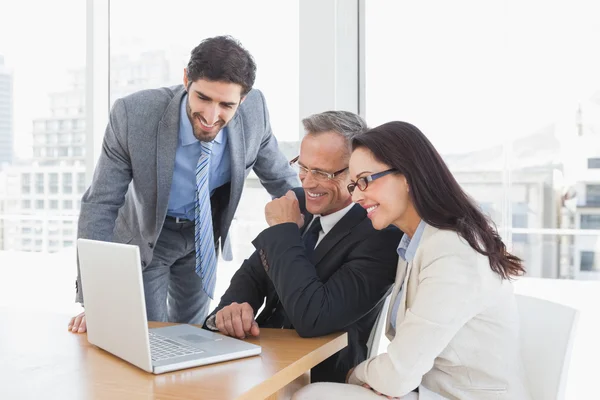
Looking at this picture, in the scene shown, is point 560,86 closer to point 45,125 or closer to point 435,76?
point 435,76

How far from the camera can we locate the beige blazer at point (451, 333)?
1434mm

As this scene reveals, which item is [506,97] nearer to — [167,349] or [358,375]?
[358,375]

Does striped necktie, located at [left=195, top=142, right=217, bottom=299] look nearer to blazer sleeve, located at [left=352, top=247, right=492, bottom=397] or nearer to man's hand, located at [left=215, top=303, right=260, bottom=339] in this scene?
man's hand, located at [left=215, top=303, right=260, bottom=339]

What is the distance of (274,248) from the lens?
175 centimetres

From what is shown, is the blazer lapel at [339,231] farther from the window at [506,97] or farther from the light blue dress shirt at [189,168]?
the window at [506,97]

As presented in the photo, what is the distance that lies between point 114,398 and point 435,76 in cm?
230

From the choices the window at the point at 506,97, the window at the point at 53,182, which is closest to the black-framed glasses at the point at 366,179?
the window at the point at 506,97

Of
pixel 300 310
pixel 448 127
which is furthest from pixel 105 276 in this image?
pixel 448 127

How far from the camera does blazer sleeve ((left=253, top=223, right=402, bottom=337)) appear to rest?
1.64 metres

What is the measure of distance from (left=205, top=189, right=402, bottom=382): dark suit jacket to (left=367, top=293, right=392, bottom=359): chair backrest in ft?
0.07

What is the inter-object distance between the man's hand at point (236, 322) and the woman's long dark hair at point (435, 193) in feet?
1.60

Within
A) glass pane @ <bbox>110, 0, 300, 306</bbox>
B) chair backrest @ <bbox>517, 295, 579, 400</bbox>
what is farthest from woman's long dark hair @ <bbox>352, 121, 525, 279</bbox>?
glass pane @ <bbox>110, 0, 300, 306</bbox>

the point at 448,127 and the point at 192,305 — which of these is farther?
the point at 448,127

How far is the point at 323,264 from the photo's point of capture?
5.95ft
